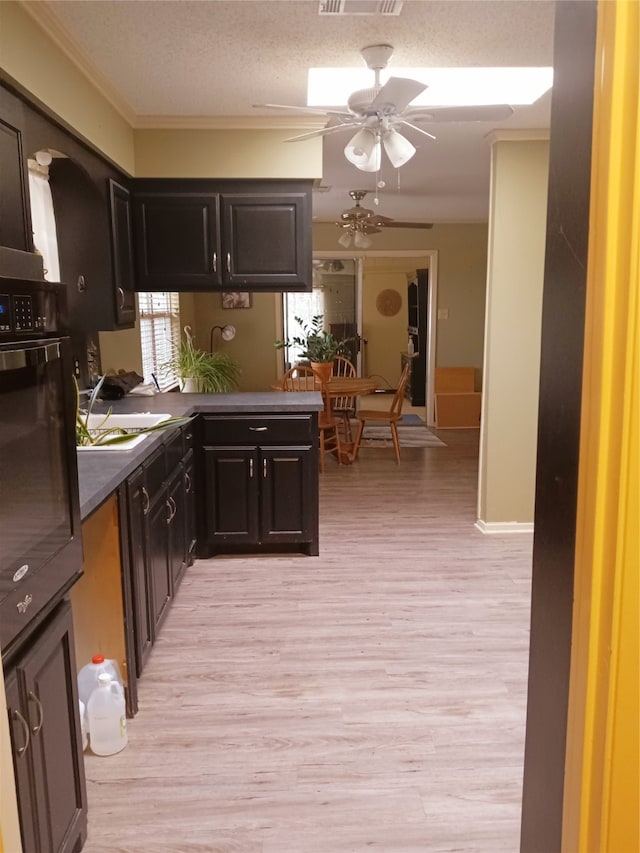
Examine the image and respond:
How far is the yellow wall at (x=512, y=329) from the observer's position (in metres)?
3.84

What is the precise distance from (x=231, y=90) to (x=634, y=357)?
9.64 ft

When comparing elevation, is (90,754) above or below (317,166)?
below

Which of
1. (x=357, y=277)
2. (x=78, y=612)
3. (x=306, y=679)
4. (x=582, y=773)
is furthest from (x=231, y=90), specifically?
(x=357, y=277)

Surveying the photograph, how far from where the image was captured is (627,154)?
61 cm

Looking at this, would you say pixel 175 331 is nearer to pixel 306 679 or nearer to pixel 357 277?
pixel 357 277

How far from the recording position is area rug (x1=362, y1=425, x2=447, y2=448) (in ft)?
22.5

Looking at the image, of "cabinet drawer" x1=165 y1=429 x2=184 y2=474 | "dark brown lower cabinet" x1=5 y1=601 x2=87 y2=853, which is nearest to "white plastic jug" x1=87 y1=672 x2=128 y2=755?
"dark brown lower cabinet" x1=5 y1=601 x2=87 y2=853

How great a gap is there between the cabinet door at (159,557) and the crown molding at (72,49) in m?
1.75

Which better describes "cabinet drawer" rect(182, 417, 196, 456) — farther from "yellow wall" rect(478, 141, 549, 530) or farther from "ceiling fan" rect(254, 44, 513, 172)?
"yellow wall" rect(478, 141, 549, 530)

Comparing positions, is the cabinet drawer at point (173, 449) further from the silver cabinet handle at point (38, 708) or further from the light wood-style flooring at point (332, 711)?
the silver cabinet handle at point (38, 708)

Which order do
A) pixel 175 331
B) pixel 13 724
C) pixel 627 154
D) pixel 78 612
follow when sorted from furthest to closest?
pixel 175 331 < pixel 78 612 < pixel 13 724 < pixel 627 154

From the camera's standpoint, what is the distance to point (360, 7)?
2.12 m

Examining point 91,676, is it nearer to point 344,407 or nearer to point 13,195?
point 13,195

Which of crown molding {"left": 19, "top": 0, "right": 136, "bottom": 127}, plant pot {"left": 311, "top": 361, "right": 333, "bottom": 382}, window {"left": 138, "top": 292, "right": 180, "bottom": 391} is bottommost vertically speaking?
plant pot {"left": 311, "top": 361, "right": 333, "bottom": 382}
